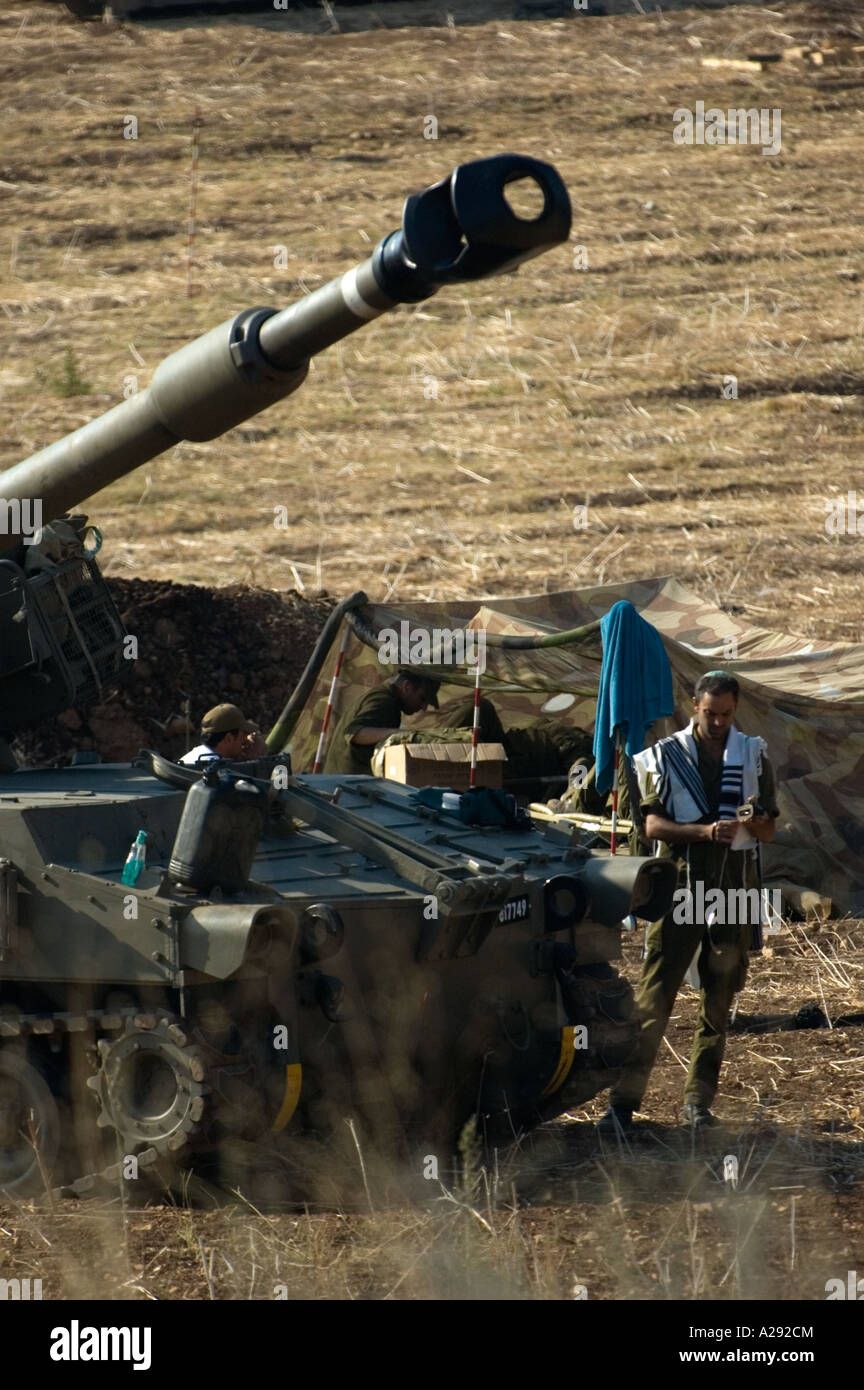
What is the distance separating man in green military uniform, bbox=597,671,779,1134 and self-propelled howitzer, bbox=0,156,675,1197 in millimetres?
200

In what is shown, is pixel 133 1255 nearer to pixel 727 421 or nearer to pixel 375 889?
pixel 375 889

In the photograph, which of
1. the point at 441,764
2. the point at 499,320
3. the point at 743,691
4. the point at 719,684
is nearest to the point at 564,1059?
the point at 719,684

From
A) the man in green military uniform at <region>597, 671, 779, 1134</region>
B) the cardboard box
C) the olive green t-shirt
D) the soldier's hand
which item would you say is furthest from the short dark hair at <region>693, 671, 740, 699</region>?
the olive green t-shirt

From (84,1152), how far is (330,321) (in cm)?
330

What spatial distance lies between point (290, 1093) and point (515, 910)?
1359 mm

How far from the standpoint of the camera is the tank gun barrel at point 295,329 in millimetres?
5543

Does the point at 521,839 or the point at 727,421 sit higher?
the point at 727,421

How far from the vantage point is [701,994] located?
8.40 meters

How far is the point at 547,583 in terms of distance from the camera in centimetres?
2058

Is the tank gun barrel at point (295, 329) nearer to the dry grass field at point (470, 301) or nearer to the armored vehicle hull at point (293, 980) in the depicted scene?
the armored vehicle hull at point (293, 980)

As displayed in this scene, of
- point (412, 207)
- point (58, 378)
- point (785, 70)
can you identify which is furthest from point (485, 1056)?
point (785, 70)

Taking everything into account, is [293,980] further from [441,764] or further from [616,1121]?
[441,764]

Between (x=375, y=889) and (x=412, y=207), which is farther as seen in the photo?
(x=375, y=889)
